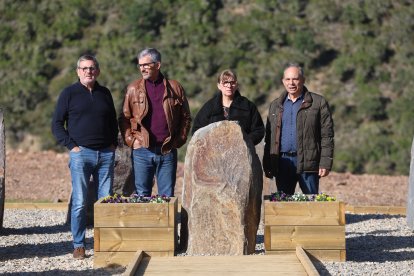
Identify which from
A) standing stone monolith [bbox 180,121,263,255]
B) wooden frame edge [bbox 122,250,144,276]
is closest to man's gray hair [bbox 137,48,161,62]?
standing stone monolith [bbox 180,121,263,255]

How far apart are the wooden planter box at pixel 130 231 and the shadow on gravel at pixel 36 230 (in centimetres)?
281

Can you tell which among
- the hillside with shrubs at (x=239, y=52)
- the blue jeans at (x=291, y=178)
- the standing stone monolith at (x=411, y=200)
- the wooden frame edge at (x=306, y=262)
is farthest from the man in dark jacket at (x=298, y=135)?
the hillside with shrubs at (x=239, y=52)

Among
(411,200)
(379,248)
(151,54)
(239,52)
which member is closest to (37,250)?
(151,54)

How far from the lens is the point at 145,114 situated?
9.20 m

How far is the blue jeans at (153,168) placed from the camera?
927 cm

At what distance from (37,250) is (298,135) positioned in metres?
3.12

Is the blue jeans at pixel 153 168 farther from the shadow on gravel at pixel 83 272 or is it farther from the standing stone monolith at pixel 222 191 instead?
the shadow on gravel at pixel 83 272

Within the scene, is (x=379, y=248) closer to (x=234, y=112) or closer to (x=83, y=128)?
(x=234, y=112)

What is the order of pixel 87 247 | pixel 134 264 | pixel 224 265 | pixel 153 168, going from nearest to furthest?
pixel 134 264
pixel 224 265
pixel 153 168
pixel 87 247

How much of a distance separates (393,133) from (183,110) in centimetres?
1429

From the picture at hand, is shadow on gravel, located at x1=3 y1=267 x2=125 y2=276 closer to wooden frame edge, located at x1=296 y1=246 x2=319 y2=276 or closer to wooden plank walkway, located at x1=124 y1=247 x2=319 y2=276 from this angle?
wooden plank walkway, located at x1=124 y1=247 x2=319 y2=276

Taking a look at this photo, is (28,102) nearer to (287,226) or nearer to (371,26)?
(371,26)

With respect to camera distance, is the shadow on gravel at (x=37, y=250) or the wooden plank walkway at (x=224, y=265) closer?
the wooden plank walkway at (x=224, y=265)

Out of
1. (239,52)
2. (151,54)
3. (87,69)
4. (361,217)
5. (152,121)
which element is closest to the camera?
(87,69)
